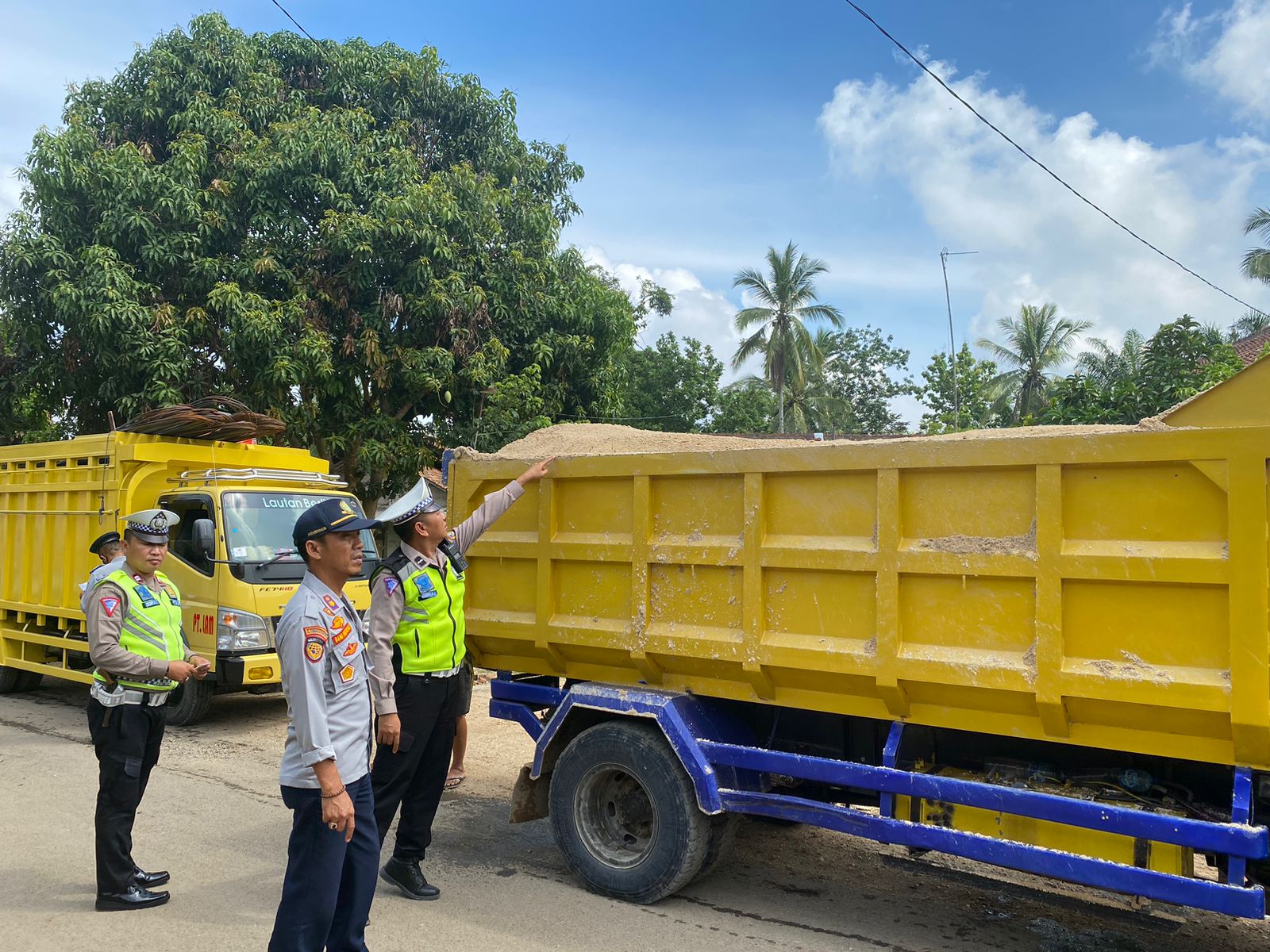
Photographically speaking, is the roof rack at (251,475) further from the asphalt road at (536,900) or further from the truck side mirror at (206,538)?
the asphalt road at (536,900)

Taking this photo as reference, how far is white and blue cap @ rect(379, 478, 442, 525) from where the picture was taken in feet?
14.8

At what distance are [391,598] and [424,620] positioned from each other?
0.62 feet

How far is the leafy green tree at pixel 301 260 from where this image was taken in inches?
494

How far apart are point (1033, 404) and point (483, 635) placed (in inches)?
1273

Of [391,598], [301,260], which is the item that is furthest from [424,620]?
[301,260]

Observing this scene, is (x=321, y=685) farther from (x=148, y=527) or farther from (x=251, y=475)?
(x=251, y=475)

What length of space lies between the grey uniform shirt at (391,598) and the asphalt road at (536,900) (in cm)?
104

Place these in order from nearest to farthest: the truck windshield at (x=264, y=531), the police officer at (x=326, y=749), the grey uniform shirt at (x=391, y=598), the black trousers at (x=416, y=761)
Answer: the police officer at (x=326, y=749) < the grey uniform shirt at (x=391, y=598) < the black trousers at (x=416, y=761) < the truck windshield at (x=264, y=531)

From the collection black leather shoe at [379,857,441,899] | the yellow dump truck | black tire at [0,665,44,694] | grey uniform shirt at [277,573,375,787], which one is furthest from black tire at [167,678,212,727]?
grey uniform shirt at [277,573,375,787]

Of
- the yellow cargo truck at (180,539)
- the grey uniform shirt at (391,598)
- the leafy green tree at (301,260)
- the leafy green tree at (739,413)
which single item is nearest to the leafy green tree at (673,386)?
the leafy green tree at (739,413)

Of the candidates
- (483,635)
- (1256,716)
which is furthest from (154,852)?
(1256,716)

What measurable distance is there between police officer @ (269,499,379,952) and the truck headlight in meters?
5.16

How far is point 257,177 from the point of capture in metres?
13.1

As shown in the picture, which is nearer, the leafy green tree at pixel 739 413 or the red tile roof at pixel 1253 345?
the red tile roof at pixel 1253 345
